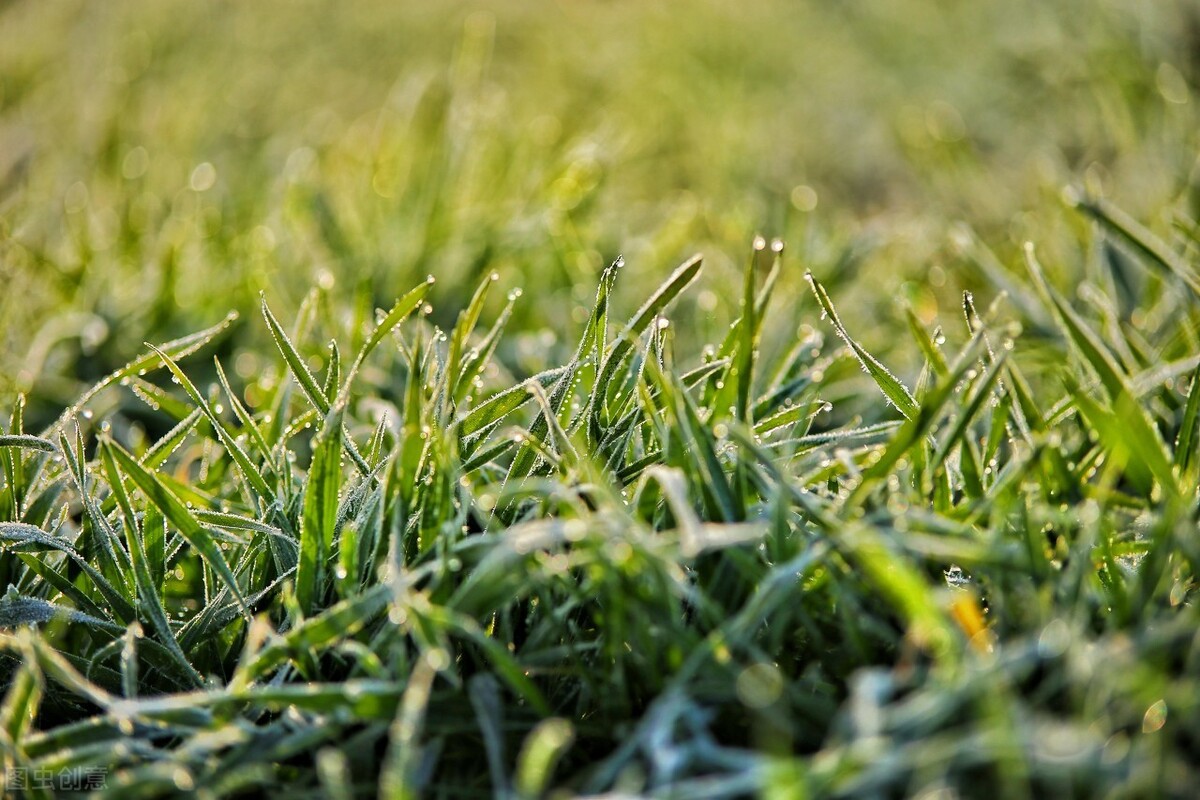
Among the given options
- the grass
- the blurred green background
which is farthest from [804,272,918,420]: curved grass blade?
the blurred green background

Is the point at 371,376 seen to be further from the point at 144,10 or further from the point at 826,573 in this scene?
the point at 144,10

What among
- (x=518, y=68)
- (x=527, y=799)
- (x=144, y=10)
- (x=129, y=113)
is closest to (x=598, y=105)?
(x=518, y=68)

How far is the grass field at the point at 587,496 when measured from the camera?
0.60m

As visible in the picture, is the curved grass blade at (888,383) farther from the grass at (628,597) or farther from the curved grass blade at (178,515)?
the curved grass blade at (178,515)

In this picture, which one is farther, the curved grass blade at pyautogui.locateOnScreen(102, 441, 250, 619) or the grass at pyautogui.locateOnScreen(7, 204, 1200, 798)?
the curved grass blade at pyautogui.locateOnScreen(102, 441, 250, 619)

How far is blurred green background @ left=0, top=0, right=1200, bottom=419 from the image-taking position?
1538mm

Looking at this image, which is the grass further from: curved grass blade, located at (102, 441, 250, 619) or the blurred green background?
the blurred green background

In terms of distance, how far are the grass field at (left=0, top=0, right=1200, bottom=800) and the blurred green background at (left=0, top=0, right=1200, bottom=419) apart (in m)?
0.01

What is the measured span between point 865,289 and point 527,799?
4.08 feet

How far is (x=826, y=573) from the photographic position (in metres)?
0.70

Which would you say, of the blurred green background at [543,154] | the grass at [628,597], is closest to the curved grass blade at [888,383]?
the grass at [628,597]

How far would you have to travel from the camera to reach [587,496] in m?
0.77

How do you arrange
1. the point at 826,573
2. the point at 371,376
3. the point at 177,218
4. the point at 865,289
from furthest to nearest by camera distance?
the point at 177,218
the point at 865,289
the point at 371,376
the point at 826,573

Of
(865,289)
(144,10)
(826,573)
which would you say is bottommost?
(865,289)
